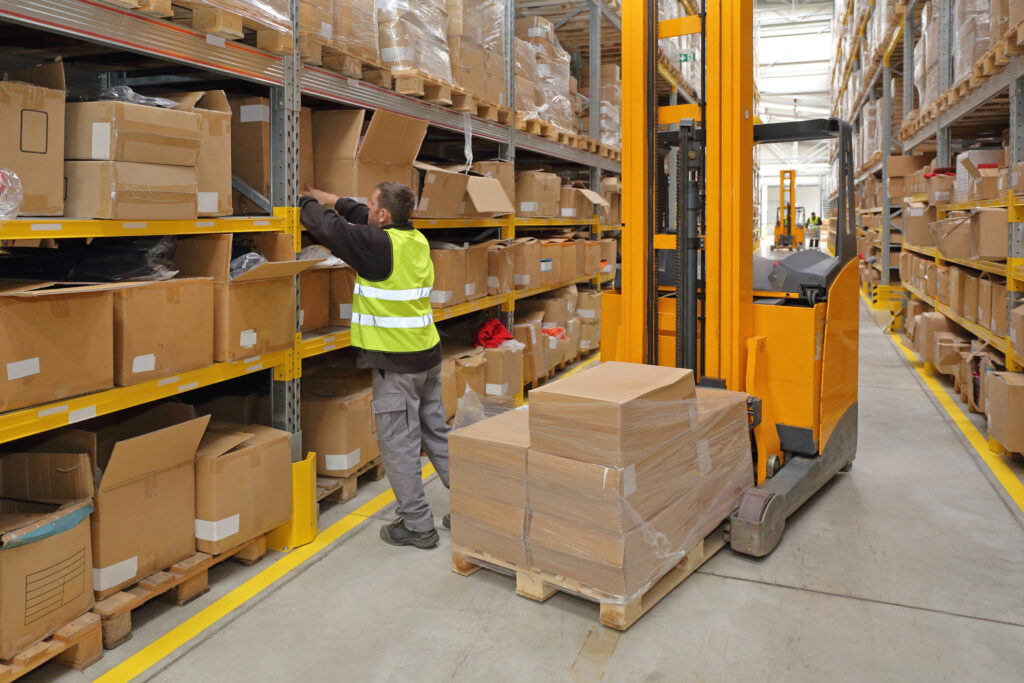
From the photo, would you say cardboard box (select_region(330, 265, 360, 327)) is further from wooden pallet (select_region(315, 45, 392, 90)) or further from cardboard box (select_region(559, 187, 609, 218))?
cardboard box (select_region(559, 187, 609, 218))

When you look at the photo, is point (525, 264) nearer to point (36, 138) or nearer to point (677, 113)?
point (677, 113)

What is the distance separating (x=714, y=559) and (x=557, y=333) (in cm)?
447

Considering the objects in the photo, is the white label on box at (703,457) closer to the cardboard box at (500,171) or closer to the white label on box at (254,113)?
the white label on box at (254,113)

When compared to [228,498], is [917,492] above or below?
below

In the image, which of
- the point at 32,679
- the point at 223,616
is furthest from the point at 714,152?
the point at 32,679

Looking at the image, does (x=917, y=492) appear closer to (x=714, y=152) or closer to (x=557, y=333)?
(x=714, y=152)

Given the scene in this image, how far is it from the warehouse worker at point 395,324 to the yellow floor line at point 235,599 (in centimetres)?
33

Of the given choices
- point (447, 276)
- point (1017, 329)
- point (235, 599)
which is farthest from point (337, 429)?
point (1017, 329)

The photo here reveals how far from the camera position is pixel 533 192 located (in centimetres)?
761

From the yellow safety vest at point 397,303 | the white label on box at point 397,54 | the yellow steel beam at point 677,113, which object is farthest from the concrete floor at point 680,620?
the white label on box at point 397,54

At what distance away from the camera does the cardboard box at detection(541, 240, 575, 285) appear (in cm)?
774

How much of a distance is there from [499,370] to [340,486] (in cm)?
207

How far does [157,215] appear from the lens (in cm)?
320

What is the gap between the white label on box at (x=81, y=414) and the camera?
2908mm
